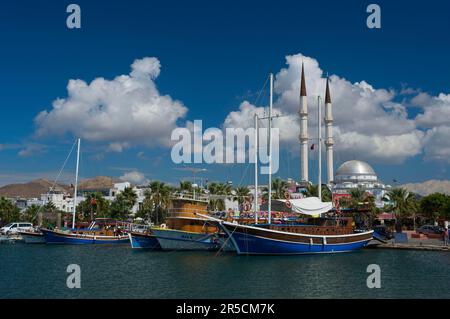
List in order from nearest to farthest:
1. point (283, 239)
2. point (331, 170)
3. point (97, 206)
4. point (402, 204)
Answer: point (283, 239)
point (402, 204)
point (97, 206)
point (331, 170)

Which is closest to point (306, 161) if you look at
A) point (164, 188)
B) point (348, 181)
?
point (348, 181)

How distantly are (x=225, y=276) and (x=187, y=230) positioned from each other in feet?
70.6

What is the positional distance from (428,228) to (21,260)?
2254 inches

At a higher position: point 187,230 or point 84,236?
point 187,230

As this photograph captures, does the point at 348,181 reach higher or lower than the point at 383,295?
higher

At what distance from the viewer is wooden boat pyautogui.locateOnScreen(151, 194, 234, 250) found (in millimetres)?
52125

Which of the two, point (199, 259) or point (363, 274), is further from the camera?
point (199, 259)

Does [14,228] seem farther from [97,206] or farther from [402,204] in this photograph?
[402,204]

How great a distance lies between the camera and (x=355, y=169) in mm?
157000

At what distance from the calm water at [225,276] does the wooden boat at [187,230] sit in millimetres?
5954

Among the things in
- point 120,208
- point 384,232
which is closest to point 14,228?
point 120,208

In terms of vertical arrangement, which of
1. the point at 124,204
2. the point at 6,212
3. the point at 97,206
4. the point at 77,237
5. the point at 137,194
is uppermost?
the point at 137,194
